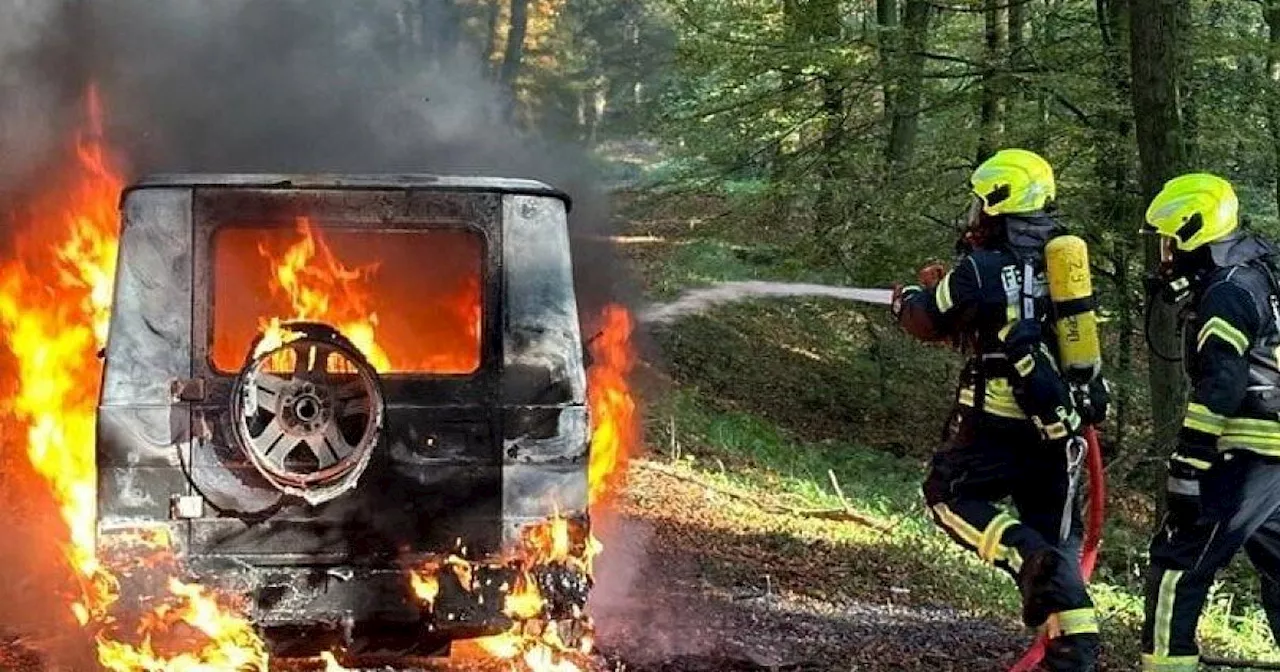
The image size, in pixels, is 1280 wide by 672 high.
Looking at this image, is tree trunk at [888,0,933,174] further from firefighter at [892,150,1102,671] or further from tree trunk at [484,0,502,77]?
tree trunk at [484,0,502,77]

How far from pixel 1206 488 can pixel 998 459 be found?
81cm

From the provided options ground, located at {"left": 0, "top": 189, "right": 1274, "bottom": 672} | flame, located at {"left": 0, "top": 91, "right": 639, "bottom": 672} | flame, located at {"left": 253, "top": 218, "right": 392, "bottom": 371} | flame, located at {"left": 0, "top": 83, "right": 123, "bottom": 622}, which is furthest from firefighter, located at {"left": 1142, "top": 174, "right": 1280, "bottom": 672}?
flame, located at {"left": 0, "top": 83, "right": 123, "bottom": 622}

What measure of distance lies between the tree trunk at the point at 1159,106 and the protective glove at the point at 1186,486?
76.8 inches

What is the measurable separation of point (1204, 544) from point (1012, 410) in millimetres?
933

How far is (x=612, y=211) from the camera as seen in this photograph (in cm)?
1236

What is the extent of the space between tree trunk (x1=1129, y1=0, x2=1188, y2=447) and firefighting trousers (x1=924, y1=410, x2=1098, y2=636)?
200 cm

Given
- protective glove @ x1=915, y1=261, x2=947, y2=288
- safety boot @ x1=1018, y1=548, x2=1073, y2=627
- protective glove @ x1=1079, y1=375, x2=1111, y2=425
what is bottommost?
safety boot @ x1=1018, y1=548, x2=1073, y2=627

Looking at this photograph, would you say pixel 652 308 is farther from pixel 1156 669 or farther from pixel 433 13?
pixel 1156 669

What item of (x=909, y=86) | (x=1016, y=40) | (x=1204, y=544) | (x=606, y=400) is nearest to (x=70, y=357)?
(x=606, y=400)

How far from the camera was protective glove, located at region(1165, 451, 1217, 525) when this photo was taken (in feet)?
16.7

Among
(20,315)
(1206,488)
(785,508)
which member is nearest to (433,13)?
(785,508)

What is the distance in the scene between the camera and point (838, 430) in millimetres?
15992

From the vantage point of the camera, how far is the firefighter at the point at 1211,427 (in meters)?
5.04

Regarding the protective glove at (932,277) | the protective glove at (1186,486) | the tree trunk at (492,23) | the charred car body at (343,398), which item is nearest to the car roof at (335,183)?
the charred car body at (343,398)
